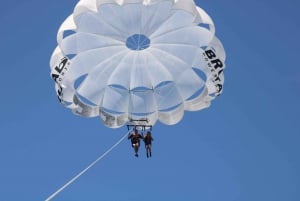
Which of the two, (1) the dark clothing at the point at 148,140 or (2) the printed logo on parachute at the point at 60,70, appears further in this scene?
(1) the dark clothing at the point at 148,140

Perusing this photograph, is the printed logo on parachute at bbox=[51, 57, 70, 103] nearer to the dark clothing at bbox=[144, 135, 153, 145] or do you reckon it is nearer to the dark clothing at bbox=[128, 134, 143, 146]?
the dark clothing at bbox=[128, 134, 143, 146]

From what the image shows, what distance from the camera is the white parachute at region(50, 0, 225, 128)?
83.6 feet

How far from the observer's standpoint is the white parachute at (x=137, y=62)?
25469 mm

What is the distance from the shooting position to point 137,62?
88.7 feet

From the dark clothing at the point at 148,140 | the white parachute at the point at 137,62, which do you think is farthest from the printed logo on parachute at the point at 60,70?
the dark clothing at the point at 148,140

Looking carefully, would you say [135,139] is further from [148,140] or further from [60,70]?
[60,70]

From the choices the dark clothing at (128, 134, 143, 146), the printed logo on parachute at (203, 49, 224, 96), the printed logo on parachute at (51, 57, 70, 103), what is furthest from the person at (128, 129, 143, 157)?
the printed logo on parachute at (203, 49, 224, 96)

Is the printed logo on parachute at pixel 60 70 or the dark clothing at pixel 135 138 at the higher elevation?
the printed logo on parachute at pixel 60 70

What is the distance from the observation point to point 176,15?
25891 millimetres

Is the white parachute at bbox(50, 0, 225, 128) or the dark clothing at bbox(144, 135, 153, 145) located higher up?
the white parachute at bbox(50, 0, 225, 128)

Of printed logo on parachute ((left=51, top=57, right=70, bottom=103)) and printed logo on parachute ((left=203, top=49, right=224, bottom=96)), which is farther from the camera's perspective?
printed logo on parachute ((left=203, top=49, right=224, bottom=96))

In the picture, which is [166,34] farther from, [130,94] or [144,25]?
[130,94]

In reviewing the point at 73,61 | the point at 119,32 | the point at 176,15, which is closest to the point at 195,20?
the point at 176,15

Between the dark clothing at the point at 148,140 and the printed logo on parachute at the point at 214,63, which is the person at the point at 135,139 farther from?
the printed logo on parachute at the point at 214,63
